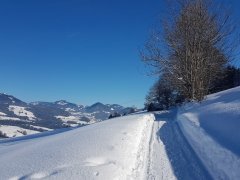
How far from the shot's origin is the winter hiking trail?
8320mm

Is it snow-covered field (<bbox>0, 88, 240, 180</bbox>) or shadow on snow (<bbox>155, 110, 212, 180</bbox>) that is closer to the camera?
snow-covered field (<bbox>0, 88, 240, 180</bbox>)

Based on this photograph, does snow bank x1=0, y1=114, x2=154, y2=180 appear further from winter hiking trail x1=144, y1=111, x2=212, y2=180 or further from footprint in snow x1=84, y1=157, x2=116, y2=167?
winter hiking trail x1=144, y1=111, x2=212, y2=180

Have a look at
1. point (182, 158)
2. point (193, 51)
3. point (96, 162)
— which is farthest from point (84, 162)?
point (193, 51)

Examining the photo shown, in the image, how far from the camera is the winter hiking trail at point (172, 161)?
328 inches

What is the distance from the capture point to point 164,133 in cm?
1533

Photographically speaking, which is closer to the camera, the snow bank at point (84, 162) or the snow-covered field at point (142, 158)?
the snow bank at point (84, 162)

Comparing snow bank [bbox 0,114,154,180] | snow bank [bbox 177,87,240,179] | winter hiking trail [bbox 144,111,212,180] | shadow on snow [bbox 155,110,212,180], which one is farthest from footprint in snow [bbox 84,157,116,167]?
snow bank [bbox 177,87,240,179]

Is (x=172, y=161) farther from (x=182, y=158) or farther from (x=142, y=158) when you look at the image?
(x=142, y=158)

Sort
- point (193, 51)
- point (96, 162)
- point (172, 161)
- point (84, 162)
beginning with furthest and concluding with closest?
point (193, 51) < point (172, 161) < point (96, 162) < point (84, 162)

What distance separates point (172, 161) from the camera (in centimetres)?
980

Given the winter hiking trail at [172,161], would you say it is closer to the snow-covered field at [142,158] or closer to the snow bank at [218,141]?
the snow-covered field at [142,158]

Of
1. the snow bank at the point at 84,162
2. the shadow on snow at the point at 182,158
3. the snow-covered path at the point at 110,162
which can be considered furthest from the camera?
the shadow on snow at the point at 182,158

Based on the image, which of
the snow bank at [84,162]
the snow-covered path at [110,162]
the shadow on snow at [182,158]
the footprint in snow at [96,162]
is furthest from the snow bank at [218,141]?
the footprint in snow at [96,162]

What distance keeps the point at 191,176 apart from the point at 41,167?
Answer: 3459 mm
